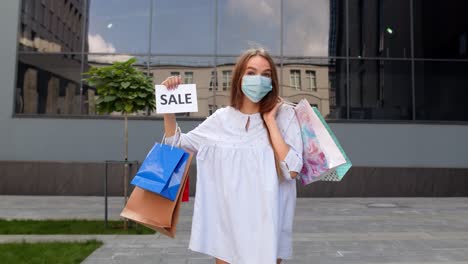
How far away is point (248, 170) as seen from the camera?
88.3 inches

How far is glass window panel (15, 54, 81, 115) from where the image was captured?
1320cm

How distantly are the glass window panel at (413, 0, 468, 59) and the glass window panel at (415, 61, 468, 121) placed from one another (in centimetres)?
55

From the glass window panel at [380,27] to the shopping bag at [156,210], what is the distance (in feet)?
40.9

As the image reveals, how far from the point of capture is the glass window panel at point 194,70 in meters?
13.1

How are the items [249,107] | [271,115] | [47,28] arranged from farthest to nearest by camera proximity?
[47,28] → [249,107] → [271,115]

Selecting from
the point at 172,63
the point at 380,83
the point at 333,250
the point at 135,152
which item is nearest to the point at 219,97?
the point at 172,63

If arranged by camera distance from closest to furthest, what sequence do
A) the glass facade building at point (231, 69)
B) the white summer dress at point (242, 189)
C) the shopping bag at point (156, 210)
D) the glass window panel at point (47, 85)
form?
the white summer dress at point (242, 189), the shopping bag at point (156, 210), the glass facade building at point (231, 69), the glass window panel at point (47, 85)

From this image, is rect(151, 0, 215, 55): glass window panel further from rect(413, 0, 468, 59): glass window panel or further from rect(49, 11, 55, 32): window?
rect(413, 0, 468, 59): glass window panel

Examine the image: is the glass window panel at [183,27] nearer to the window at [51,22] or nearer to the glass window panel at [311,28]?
the glass window panel at [311,28]

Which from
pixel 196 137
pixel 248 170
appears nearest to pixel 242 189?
pixel 248 170

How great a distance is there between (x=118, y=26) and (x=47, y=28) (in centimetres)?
244

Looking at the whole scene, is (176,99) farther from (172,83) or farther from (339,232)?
(339,232)

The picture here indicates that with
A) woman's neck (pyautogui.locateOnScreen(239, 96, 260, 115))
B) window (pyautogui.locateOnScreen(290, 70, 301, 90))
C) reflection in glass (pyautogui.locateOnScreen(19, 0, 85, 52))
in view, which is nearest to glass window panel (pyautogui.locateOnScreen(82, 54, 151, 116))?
reflection in glass (pyautogui.locateOnScreen(19, 0, 85, 52))

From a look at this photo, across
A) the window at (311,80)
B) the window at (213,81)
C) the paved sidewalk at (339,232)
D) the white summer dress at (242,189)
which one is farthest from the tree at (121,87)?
the window at (311,80)
